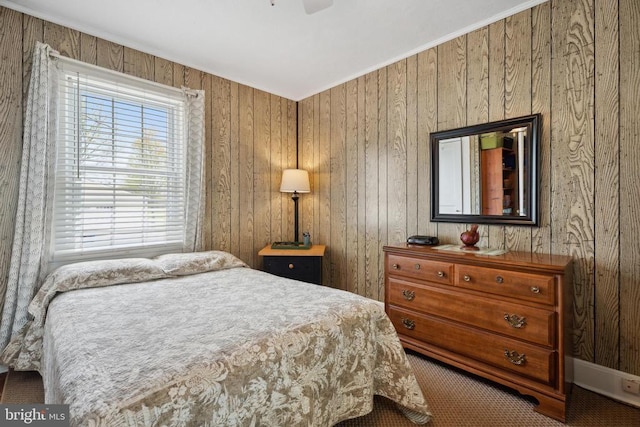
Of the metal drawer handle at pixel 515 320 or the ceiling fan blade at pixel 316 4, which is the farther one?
the metal drawer handle at pixel 515 320

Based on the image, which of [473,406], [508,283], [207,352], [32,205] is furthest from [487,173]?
[32,205]

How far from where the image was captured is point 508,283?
1.88 m

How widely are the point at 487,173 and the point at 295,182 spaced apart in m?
1.93

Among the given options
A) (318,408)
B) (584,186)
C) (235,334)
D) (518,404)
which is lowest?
(518,404)

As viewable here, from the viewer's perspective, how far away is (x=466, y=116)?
2.49 meters

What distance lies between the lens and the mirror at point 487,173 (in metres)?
2.17

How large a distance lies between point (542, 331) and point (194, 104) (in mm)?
3307

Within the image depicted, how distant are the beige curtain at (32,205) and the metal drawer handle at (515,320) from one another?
3199 millimetres

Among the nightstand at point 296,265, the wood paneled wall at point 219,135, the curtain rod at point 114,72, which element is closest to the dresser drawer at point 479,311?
the nightstand at point 296,265

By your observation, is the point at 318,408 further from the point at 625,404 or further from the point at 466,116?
the point at 466,116

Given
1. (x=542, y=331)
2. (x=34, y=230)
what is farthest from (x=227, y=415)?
(x=34, y=230)

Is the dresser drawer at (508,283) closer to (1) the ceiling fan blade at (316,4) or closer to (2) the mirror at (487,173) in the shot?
(2) the mirror at (487,173)

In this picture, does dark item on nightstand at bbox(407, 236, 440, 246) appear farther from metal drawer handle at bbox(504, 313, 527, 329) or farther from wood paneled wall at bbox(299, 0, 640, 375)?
metal drawer handle at bbox(504, 313, 527, 329)

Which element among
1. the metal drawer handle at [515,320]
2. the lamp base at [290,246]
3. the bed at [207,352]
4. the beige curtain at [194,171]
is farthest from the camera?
the lamp base at [290,246]
